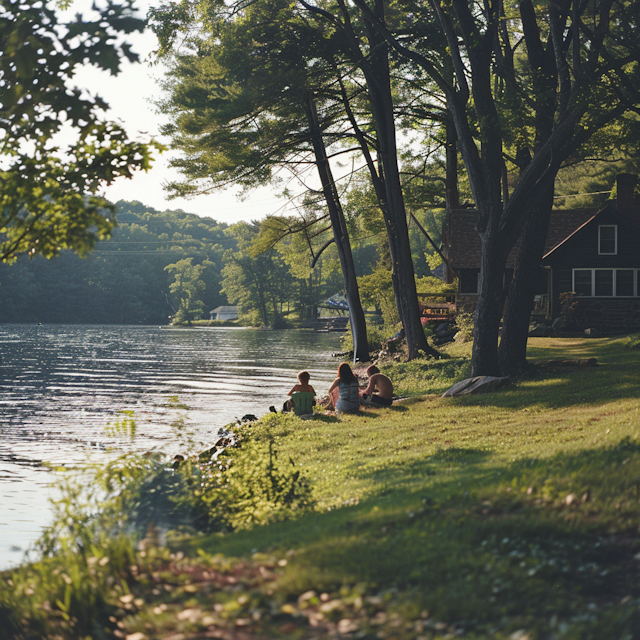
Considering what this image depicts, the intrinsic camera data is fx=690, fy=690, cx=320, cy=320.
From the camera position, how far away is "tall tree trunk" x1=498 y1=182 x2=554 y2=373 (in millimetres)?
18562

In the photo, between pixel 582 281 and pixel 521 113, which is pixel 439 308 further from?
pixel 521 113

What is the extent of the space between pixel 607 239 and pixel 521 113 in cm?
2069

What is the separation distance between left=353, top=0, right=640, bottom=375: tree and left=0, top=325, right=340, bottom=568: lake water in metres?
7.79

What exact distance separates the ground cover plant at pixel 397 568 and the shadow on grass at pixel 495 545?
14 millimetres

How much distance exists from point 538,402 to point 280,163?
714 inches

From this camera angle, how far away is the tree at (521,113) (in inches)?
637

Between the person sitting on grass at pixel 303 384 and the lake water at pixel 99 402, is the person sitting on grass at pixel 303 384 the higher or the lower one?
the higher one

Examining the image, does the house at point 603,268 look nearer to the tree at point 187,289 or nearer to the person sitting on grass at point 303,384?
the person sitting on grass at point 303,384

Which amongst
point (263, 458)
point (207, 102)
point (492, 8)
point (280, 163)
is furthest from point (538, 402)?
point (280, 163)

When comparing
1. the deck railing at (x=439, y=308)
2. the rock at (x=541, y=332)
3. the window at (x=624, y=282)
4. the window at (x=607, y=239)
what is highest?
the window at (x=607, y=239)

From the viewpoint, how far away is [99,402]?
23.5 meters

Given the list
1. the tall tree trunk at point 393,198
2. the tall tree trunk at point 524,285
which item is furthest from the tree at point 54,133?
the tall tree trunk at point 393,198

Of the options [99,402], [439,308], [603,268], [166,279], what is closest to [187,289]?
[166,279]

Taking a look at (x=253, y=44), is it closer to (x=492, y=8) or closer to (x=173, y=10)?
(x=173, y=10)
